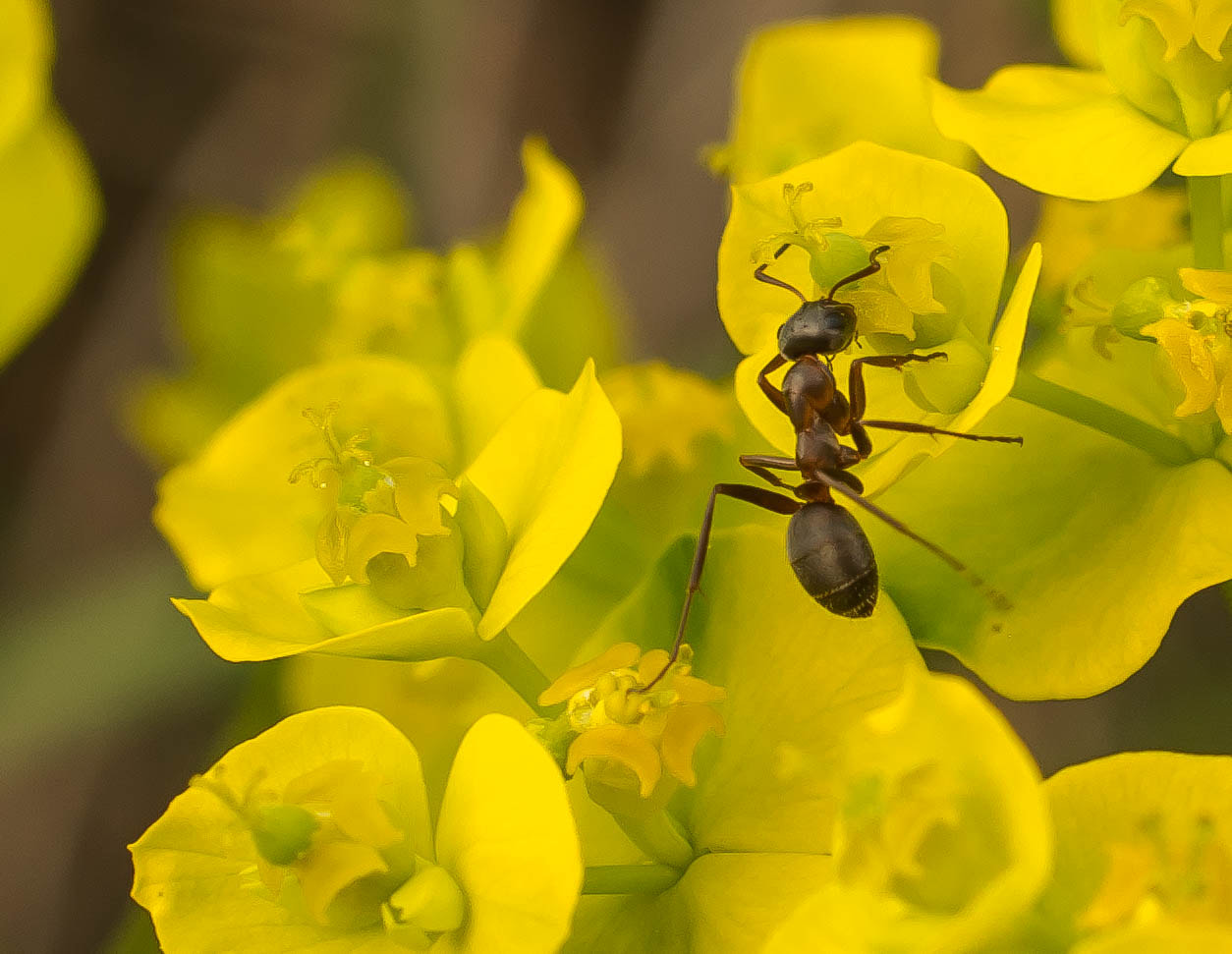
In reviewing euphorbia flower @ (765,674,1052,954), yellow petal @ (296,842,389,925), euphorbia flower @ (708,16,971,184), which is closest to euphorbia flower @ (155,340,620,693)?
yellow petal @ (296,842,389,925)

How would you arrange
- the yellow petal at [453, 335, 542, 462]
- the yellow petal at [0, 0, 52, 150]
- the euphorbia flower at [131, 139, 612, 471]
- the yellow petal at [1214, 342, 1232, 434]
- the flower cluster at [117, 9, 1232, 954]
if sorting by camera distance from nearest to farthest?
the flower cluster at [117, 9, 1232, 954] → the yellow petal at [1214, 342, 1232, 434] → the yellow petal at [453, 335, 542, 462] → the euphorbia flower at [131, 139, 612, 471] → the yellow petal at [0, 0, 52, 150]

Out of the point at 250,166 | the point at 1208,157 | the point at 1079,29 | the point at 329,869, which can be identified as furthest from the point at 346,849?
the point at 250,166

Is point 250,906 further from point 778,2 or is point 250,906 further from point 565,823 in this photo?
point 778,2

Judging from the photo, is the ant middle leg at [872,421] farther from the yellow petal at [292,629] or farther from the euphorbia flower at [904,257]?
the yellow petal at [292,629]

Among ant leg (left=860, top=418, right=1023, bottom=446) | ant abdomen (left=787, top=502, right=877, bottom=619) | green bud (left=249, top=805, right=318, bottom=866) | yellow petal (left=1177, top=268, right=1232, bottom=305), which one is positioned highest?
yellow petal (left=1177, top=268, right=1232, bottom=305)

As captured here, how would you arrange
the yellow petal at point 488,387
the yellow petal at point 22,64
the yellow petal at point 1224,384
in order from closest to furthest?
the yellow petal at point 1224,384 → the yellow petal at point 488,387 → the yellow petal at point 22,64

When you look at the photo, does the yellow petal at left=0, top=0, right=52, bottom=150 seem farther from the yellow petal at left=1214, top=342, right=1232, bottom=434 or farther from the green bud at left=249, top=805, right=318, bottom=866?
the yellow petal at left=1214, top=342, right=1232, bottom=434

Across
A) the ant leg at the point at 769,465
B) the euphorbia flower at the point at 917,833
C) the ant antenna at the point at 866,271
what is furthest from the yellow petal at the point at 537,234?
the euphorbia flower at the point at 917,833
